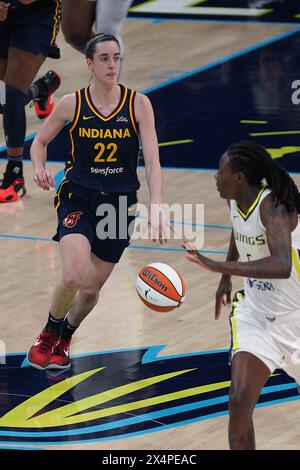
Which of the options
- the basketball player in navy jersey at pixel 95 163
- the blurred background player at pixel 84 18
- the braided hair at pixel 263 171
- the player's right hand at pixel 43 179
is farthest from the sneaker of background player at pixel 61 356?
the blurred background player at pixel 84 18

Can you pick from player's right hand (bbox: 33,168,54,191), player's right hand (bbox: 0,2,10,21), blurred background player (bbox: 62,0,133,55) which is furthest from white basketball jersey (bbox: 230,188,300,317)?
blurred background player (bbox: 62,0,133,55)

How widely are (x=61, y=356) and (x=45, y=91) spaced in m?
5.63

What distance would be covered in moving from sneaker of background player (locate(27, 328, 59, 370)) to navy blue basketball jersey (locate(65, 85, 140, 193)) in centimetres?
98

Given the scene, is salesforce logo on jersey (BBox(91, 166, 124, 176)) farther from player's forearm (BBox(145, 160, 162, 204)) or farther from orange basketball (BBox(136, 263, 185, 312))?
orange basketball (BBox(136, 263, 185, 312))

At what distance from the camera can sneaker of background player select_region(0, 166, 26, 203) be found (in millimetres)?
12414

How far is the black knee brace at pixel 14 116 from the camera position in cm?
1230

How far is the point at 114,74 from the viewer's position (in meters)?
8.81

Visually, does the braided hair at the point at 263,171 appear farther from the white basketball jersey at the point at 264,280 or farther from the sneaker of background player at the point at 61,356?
the sneaker of background player at the point at 61,356

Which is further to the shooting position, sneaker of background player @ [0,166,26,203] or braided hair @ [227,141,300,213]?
sneaker of background player @ [0,166,26,203]

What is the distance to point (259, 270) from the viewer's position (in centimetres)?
695

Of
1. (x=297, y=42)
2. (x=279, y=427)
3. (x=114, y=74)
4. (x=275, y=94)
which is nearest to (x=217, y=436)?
(x=279, y=427)

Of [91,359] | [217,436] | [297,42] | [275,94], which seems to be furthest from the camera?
[297,42]
